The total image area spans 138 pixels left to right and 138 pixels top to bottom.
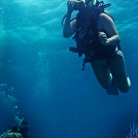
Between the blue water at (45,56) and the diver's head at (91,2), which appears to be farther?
the blue water at (45,56)

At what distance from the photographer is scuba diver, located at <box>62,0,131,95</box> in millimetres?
5130

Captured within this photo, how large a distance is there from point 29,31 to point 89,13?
63.0 feet

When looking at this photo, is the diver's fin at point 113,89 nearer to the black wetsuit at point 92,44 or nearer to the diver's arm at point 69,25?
the black wetsuit at point 92,44

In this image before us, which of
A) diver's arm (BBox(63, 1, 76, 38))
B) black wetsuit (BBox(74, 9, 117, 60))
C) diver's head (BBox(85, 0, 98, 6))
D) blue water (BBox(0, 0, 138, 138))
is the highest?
diver's head (BBox(85, 0, 98, 6))

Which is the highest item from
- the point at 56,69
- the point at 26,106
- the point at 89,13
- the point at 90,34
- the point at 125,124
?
the point at 89,13

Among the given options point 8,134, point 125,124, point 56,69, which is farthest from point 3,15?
point 125,124

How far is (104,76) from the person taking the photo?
618 centimetres

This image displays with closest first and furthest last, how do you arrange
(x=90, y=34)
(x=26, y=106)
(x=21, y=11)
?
1. (x=90, y=34)
2. (x=21, y=11)
3. (x=26, y=106)

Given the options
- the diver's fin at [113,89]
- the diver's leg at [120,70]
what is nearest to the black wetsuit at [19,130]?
the diver's fin at [113,89]

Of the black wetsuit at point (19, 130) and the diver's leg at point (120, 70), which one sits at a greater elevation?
the diver's leg at point (120, 70)

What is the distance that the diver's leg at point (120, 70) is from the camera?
577 cm

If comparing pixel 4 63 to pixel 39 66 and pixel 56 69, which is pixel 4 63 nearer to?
pixel 39 66

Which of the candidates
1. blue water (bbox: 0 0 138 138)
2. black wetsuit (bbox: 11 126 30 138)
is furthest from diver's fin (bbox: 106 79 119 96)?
blue water (bbox: 0 0 138 138)

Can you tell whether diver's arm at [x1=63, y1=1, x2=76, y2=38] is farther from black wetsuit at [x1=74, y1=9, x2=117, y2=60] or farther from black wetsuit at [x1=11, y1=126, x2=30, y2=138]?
black wetsuit at [x1=11, y1=126, x2=30, y2=138]
